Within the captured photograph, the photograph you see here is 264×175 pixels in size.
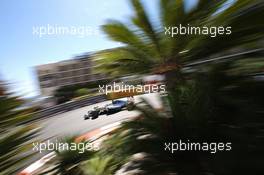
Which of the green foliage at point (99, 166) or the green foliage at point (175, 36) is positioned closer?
the green foliage at point (175, 36)

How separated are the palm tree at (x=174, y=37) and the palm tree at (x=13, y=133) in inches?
75.2

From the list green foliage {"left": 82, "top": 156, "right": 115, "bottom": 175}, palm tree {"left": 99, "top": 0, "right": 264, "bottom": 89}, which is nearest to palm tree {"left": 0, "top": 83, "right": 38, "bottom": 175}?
green foliage {"left": 82, "top": 156, "right": 115, "bottom": 175}

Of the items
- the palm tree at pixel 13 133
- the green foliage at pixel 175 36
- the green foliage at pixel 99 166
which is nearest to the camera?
the palm tree at pixel 13 133

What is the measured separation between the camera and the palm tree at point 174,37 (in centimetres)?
238

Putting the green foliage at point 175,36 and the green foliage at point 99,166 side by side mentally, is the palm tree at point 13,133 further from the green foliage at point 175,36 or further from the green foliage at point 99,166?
the green foliage at point 175,36

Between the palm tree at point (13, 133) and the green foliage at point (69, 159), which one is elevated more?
the palm tree at point (13, 133)

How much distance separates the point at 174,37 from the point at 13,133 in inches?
87.9

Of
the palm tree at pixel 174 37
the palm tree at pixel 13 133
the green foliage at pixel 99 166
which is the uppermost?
the palm tree at pixel 174 37

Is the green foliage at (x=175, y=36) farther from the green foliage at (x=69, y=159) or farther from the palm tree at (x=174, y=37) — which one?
the green foliage at (x=69, y=159)

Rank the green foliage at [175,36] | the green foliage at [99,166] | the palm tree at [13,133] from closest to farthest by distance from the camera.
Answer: the palm tree at [13,133] < the green foliage at [175,36] < the green foliage at [99,166]

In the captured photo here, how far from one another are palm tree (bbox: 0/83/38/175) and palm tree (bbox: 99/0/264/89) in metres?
1.91

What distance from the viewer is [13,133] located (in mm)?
1228

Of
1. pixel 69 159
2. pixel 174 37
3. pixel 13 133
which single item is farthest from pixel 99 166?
pixel 174 37

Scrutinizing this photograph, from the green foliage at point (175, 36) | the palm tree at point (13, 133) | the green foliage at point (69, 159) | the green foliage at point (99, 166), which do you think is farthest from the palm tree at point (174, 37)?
the palm tree at point (13, 133)
